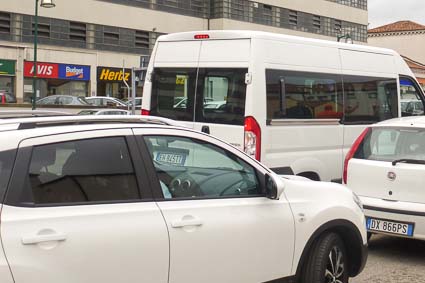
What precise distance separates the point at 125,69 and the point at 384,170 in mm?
39467

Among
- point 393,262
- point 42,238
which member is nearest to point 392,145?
point 393,262

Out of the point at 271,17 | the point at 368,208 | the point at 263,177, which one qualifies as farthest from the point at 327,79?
the point at 271,17

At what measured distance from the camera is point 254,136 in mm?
7035

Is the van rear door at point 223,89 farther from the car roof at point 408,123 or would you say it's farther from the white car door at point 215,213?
the white car door at point 215,213

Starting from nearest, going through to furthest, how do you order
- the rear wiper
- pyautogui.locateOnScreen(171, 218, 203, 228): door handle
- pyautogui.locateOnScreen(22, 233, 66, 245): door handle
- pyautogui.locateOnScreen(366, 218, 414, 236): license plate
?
pyautogui.locateOnScreen(22, 233, 66, 245): door handle < pyautogui.locateOnScreen(171, 218, 203, 228): door handle < pyautogui.locateOnScreen(366, 218, 414, 236): license plate < the rear wiper

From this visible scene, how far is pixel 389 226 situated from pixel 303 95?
7.65 ft

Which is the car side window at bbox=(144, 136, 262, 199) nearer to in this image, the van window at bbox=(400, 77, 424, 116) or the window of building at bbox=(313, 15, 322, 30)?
the van window at bbox=(400, 77, 424, 116)

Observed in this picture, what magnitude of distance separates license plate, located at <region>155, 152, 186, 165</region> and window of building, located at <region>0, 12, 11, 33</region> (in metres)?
37.4

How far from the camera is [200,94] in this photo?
758cm

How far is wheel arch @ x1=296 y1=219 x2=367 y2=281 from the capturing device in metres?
4.32

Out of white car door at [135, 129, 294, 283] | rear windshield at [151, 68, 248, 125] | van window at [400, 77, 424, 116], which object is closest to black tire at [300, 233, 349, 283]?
white car door at [135, 129, 294, 283]

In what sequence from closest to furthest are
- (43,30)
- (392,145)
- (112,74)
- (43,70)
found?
(392,145) → (43,70) → (43,30) → (112,74)

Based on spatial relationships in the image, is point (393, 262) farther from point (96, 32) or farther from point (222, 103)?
point (96, 32)

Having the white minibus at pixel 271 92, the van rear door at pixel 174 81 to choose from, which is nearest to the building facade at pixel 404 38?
the white minibus at pixel 271 92
